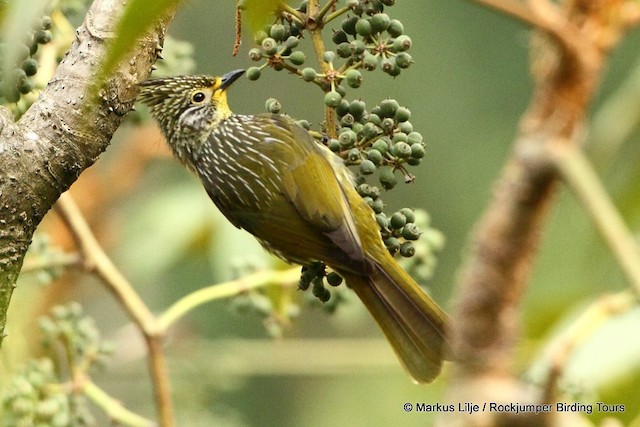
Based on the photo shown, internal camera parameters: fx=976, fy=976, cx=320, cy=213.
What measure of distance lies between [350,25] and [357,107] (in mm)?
189

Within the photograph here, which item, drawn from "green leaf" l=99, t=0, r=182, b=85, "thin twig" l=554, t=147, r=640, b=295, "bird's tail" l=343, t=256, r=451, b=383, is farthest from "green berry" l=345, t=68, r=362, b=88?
"green leaf" l=99, t=0, r=182, b=85

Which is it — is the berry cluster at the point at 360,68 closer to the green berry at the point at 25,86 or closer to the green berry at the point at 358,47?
the green berry at the point at 358,47

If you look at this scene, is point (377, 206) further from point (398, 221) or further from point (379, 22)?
point (379, 22)

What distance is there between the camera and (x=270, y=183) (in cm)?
299

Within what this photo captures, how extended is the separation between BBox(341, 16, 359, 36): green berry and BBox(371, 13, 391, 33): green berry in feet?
0.14

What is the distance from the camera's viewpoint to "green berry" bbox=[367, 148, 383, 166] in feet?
7.32

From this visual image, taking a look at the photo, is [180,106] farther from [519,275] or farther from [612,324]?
[519,275]

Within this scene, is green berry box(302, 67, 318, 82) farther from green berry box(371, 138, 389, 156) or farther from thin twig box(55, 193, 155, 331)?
thin twig box(55, 193, 155, 331)

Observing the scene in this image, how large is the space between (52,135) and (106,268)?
3.95 ft

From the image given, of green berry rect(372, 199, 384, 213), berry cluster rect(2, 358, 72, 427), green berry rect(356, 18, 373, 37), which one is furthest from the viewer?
berry cluster rect(2, 358, 72, 427)

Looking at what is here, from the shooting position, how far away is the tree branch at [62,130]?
2059 millimetres

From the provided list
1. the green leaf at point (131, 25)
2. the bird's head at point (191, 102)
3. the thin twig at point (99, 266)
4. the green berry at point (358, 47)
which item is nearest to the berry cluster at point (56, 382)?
the thin twig at point (99, 266)

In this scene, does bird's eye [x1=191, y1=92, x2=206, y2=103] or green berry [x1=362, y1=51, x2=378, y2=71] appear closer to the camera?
green berry [x1=362, y1=51, x2=378, y2=71]

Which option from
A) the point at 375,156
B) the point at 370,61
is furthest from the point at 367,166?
the point at 370,61
